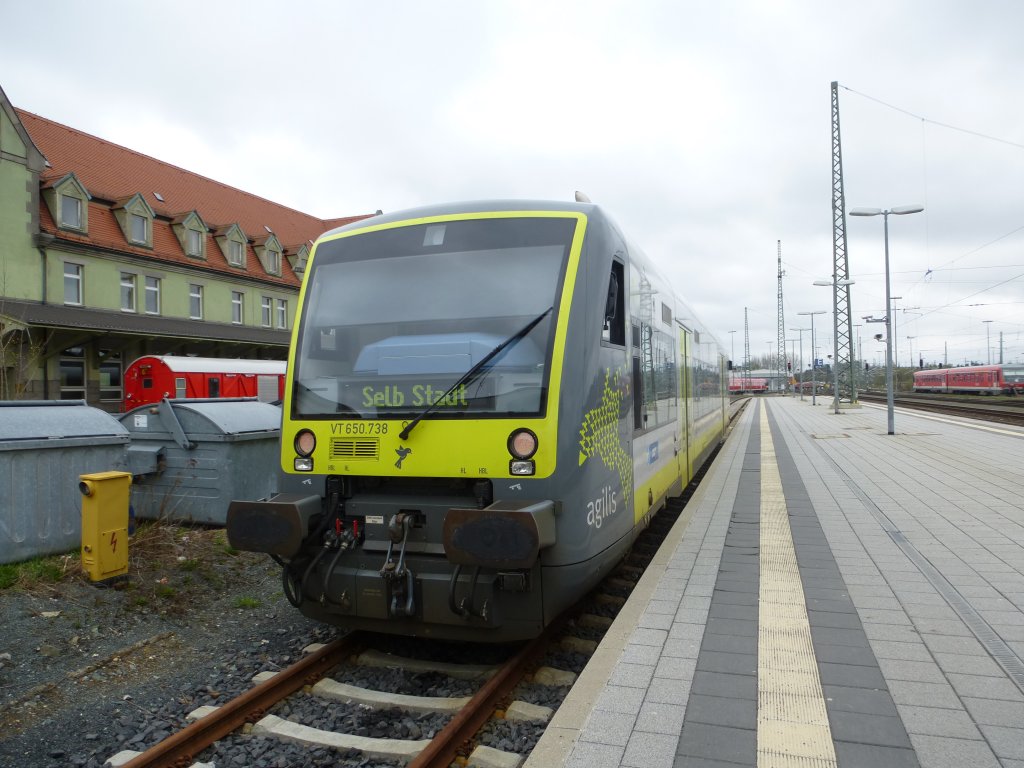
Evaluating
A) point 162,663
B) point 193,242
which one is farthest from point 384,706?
point 193,242

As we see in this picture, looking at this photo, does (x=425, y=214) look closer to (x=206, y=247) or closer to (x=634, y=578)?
(x=634, y=578)

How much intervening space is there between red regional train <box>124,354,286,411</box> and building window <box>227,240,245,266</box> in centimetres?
1263

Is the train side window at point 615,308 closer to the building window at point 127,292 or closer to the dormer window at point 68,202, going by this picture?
the dormer window at point 68,202

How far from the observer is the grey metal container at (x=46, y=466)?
612 centimetres

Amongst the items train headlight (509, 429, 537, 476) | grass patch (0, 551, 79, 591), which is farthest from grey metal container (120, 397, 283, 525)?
train headlight (509, 429, 537, 476)

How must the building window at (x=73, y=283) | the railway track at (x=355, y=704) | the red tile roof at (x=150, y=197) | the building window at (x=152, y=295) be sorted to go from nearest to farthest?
the railway track at (x=355, y=704) → the building window at (x=73, y=283) → the red tile roof at (x=150, y=197) → the building window at (x=152, y=295)

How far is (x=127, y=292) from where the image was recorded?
30.5 m

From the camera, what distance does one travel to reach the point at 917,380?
240 feet

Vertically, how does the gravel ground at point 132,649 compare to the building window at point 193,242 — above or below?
below

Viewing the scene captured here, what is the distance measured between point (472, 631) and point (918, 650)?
259cm

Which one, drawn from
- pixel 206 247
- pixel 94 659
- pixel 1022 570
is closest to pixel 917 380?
pixel 206 247

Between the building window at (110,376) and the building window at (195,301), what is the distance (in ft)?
18.7

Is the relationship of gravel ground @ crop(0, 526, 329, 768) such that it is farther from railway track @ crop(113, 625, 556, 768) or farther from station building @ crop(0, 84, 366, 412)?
station building @ crop(0, 84, 366, 412)

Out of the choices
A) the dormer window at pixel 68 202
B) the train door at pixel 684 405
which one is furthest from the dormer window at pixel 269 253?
the train door at pixel 684 405
